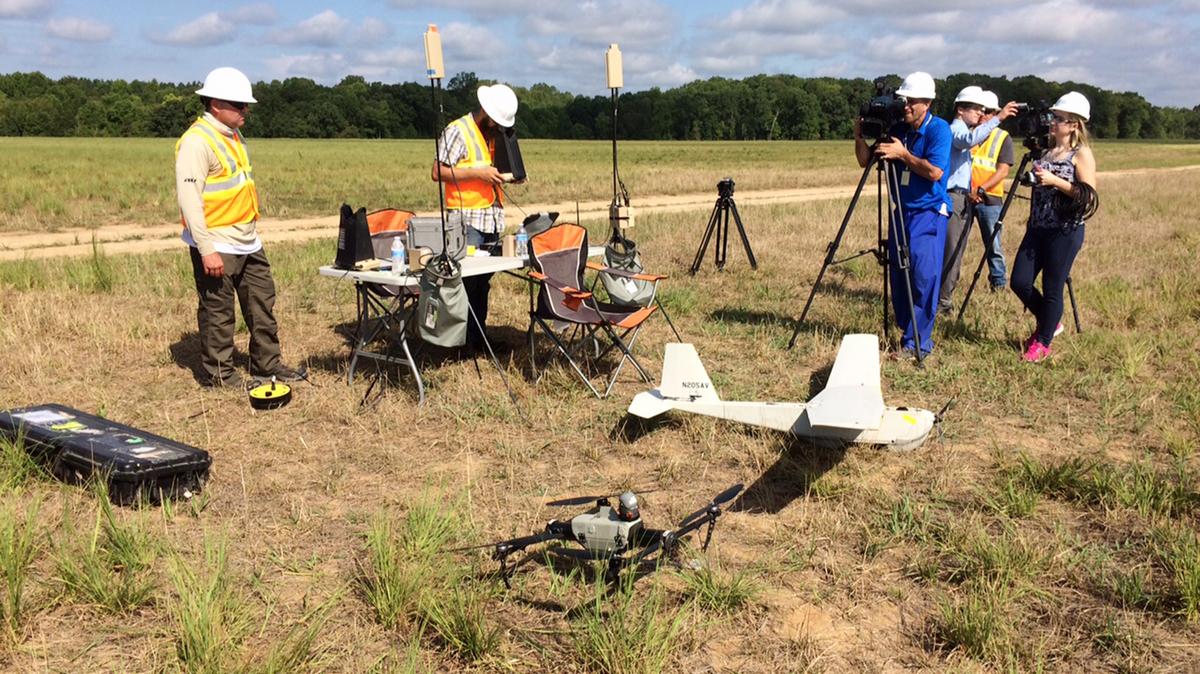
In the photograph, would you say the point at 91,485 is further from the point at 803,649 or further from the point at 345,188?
the point at 345,188

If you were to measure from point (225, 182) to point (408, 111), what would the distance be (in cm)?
7501

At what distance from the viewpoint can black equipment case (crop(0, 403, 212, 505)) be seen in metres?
3.59

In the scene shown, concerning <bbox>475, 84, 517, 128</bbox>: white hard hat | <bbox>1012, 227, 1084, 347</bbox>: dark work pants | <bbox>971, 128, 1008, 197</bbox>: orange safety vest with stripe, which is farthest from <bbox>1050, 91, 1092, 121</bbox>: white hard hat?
<bbox>475, 84, 517, 128</bbox>: white hard hat

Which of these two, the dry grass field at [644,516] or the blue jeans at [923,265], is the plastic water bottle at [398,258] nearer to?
the dry grass field at [644,516]

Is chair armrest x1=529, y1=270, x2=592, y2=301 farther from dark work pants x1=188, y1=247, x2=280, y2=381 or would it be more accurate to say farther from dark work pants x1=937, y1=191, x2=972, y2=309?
dark work pants x1=937, y1=191, x2=972, y2=309

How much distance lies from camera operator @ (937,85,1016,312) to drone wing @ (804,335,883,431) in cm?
240

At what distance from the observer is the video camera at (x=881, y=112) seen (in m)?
5.21

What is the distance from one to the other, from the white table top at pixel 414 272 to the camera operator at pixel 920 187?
7.84ft

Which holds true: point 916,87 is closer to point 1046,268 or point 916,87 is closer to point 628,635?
point 1046,268

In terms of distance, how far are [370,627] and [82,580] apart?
3.38 feet

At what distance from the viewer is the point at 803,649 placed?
265 cm

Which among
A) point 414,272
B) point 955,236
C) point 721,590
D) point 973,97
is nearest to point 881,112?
point 973,97

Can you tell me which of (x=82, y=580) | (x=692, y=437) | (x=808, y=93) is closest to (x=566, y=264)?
(x=692, y=437)

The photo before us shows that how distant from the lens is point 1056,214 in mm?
5523
